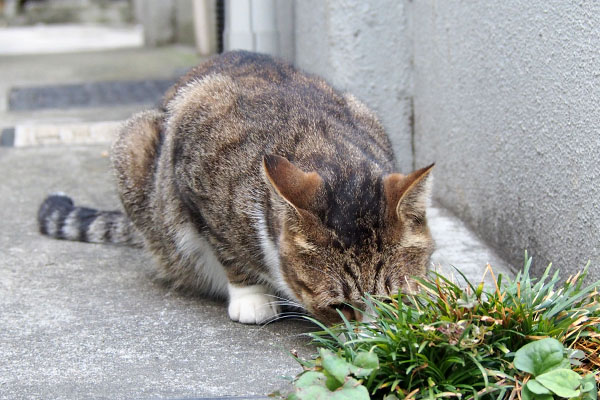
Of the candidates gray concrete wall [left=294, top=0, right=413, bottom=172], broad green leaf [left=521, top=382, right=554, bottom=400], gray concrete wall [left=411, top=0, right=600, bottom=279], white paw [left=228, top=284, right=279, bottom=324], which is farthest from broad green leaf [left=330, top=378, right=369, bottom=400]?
gray concrete wall [left=294, top=0, right=413, bottom=172]

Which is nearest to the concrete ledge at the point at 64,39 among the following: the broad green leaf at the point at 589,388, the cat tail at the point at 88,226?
the cat tail at the point at 88,226

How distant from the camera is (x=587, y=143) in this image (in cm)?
285

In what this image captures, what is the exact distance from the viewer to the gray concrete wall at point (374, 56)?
475cm

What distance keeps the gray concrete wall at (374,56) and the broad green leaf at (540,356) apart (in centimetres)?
261

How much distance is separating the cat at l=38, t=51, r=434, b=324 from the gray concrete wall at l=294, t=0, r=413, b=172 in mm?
1063

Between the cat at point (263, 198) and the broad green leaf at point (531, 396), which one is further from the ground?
the cat at point (263, 198)

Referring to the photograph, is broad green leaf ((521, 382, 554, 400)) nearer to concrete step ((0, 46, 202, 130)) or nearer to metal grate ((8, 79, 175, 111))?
concrete step ((0, 46, 202, 130))

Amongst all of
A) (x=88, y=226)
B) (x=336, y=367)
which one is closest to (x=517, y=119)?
(x=336, y=367)

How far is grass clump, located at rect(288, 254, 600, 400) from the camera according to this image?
7.23 ft

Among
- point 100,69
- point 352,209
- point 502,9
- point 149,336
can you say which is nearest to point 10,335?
point 149,336

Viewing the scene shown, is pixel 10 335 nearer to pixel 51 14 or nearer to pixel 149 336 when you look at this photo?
pixel 149 336

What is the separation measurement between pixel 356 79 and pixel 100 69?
5.39m

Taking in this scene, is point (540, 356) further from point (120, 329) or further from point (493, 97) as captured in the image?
point (493, 97)

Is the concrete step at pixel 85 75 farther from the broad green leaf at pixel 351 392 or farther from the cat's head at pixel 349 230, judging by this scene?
the broad green leaf at pixel 351 392
